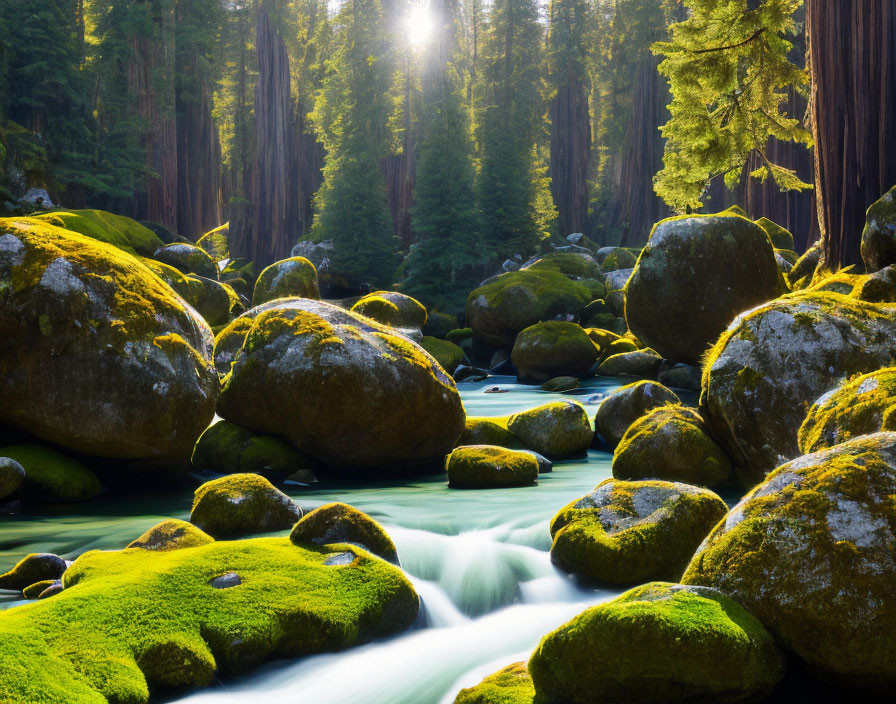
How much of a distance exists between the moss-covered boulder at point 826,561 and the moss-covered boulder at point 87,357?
19.9ft

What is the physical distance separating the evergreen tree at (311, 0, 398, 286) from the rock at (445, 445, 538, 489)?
21.8m

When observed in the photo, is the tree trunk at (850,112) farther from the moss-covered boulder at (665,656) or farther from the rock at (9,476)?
the rock at (9,476)

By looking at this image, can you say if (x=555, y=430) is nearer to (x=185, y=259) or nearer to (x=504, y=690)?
(x=504, y=690)

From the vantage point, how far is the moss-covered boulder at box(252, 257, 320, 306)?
2347cm

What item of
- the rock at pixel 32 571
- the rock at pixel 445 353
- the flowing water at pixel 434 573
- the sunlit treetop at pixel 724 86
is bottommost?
the flowing water at pixel 434 573

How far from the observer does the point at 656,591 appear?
4051 mm

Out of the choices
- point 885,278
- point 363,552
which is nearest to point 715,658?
point 363,552

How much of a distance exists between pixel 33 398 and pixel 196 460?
2216mm

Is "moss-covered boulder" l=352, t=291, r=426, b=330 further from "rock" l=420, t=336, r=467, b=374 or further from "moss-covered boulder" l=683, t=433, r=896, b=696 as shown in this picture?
"moss-covered boulder" l=683, t=433, r=896, b=696

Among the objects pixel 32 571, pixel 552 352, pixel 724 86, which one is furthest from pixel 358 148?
pixel 32 571

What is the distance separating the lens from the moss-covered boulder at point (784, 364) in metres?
7.54

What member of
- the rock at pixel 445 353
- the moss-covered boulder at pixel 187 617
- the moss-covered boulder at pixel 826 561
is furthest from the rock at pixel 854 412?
the rock at pixel 445 353

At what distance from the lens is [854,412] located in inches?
203

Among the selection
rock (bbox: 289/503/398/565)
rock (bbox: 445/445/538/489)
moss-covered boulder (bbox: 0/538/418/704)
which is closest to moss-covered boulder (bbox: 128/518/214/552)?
moss-covered boulder (bbox: 0/538/418/704)
